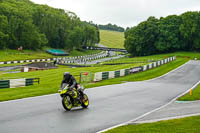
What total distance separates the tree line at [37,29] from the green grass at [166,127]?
78803mm

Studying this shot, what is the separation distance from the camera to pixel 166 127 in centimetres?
978

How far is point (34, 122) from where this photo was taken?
10148 millimetres

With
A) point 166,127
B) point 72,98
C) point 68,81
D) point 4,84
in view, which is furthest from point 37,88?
point 166,127

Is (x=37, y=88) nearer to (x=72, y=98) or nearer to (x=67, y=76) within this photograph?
(x=72, y=98)

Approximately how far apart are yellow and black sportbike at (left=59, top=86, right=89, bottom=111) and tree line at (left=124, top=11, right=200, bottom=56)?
76970 mm

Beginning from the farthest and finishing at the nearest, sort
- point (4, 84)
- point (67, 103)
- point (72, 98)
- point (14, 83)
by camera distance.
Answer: point (14, 83) < point (4, 84) < point (72, 98) < point (67, 103)

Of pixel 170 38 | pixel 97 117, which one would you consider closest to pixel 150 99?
pixel 97 117

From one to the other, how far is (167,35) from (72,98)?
80478 millimetres

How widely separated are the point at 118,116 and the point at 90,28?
123 meters

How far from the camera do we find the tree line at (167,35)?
86.6 metres

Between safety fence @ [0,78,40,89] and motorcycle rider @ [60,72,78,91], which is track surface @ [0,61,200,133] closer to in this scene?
motorcycle rider @ [60,72,78,91]

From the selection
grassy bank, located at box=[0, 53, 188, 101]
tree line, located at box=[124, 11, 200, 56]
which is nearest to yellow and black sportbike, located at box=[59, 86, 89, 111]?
grassy bank, located at box=[0, 53, 188, 101]

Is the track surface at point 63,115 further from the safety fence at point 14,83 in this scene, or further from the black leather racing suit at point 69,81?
the safety fence at point 14,83

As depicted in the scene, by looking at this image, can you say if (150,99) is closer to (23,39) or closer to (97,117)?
(97,117)
